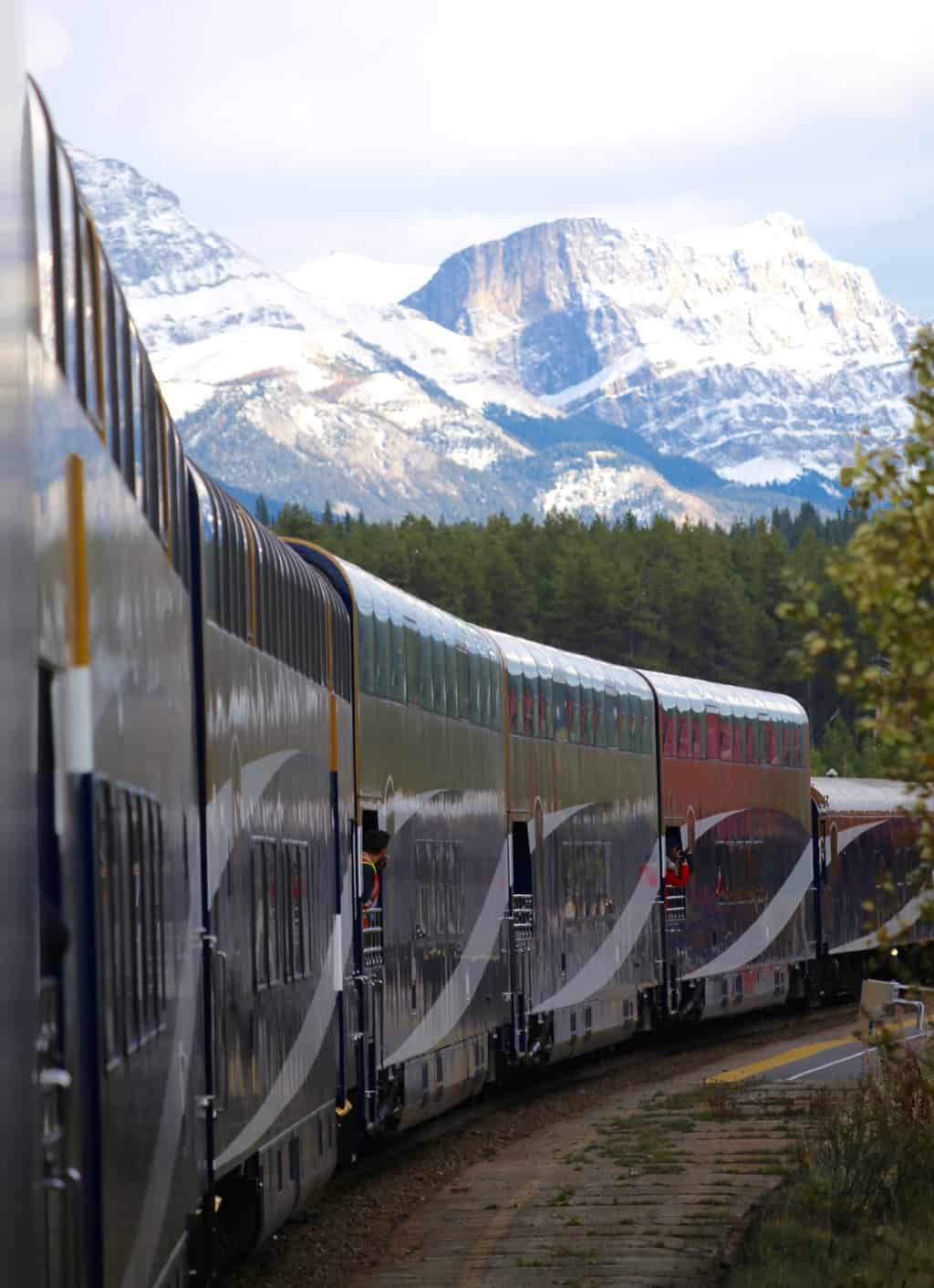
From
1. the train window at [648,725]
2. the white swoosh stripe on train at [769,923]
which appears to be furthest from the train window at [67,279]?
the white swoosh stripe on train at [769,923]

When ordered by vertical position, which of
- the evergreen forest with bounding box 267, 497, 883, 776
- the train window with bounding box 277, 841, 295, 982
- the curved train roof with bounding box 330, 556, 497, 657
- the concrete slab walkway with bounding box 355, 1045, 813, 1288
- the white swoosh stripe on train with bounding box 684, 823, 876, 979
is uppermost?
the evergreen forest with bounding box 267, 497, 883, 776

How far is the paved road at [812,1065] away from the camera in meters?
25.9

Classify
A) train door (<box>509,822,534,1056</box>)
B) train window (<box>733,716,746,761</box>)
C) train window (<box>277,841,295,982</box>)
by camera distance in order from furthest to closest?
train window (<box>733,716,746,761</box>) < train door (<box>509,822,534,1056</box>) < train window (<box>277,841,295,982</box>)

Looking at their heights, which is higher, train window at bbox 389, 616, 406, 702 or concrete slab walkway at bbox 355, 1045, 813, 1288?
train window at bbox 389, 616, 406, 702

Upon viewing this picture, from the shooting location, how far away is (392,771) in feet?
61.6

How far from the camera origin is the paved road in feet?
85.0

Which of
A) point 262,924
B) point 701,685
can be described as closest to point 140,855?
point 262,924

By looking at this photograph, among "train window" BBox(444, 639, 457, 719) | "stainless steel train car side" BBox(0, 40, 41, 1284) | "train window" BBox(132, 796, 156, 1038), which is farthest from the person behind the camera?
"train window" BBox(444, 639, 457, 719)

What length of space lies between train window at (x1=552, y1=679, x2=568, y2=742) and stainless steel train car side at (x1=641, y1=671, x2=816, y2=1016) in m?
5.14

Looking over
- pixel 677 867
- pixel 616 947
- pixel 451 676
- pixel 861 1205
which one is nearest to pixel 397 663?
pixel 451 676

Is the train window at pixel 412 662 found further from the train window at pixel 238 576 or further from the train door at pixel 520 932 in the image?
the train window at pixel 238 576

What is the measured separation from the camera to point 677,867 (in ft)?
110

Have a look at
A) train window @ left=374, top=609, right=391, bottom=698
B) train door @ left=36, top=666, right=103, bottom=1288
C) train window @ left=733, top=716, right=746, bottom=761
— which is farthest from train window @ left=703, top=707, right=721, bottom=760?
train door @ left=36, top=666, right=103, bottom=1288

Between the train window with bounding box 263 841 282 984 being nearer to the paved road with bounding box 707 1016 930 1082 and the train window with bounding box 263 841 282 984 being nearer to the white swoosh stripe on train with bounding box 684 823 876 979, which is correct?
the paved road with bounding box 707 1016 930 1082
